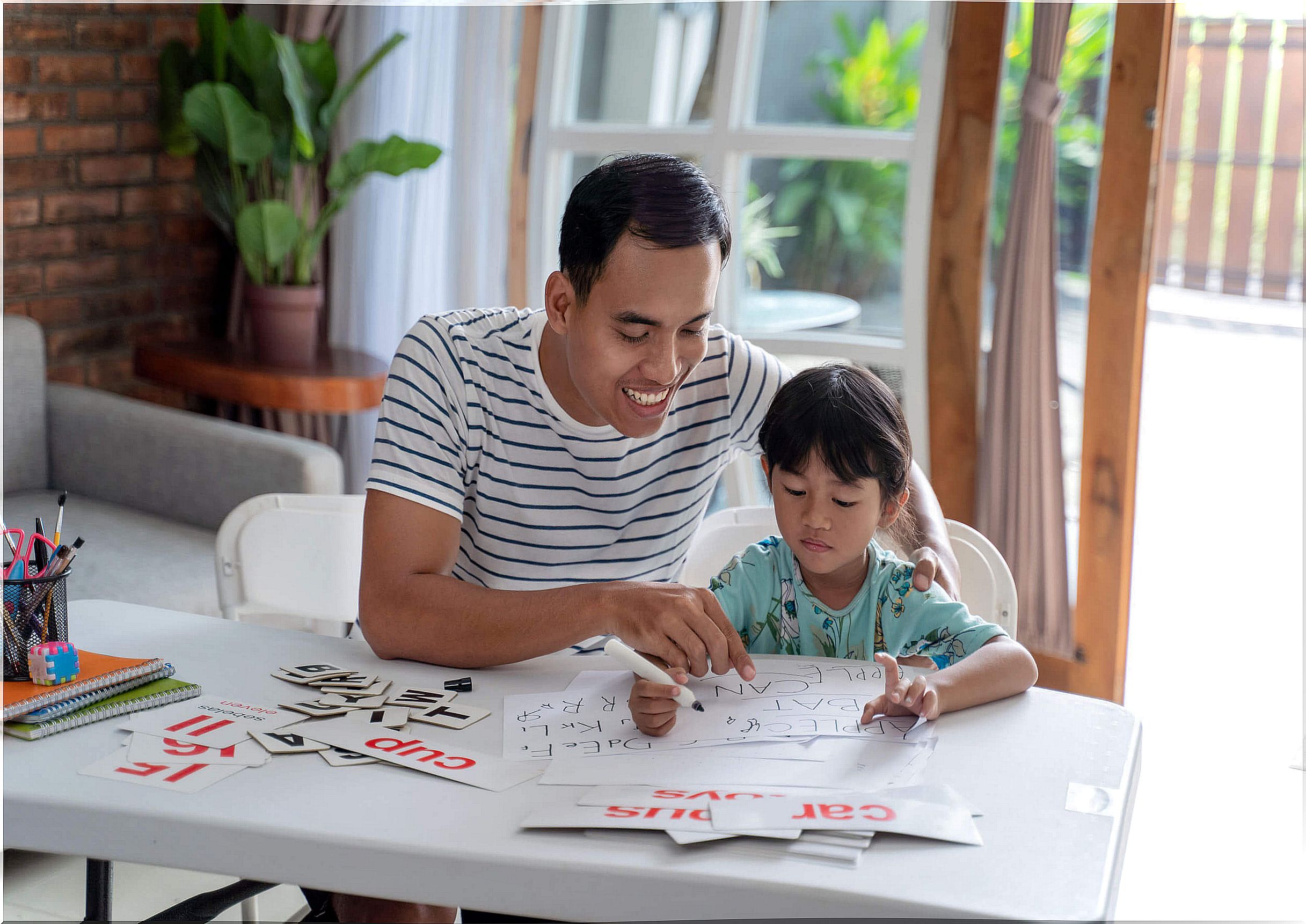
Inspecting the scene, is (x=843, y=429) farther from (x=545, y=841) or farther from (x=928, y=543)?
(x=545, y=841)

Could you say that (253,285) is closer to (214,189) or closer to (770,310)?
(214,189)

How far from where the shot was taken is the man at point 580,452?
1.27 meters

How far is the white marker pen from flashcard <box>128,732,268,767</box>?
318 mm

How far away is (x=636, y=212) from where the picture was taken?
1.30 meters

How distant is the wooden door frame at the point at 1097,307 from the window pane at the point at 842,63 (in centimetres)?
21

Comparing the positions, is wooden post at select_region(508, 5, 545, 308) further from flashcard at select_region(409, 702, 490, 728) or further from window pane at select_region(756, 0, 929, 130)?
flashcard at select_region(409, 702, 490, 728)

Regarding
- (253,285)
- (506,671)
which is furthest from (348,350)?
(506,671)

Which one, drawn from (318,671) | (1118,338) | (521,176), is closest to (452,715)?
(318,671)

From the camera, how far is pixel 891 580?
1373 millimetres

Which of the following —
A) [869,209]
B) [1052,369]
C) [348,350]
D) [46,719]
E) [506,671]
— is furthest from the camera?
[348,350]

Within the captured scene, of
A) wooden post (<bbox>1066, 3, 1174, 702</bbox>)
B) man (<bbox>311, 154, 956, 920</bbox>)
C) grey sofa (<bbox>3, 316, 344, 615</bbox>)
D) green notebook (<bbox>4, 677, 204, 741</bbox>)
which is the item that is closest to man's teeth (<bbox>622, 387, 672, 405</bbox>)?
man (<bbox>311, 154, 956, 920</bbox>)

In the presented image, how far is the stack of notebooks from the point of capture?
107cm

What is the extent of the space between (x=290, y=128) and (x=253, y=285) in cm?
43

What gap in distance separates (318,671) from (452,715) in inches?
7.3
